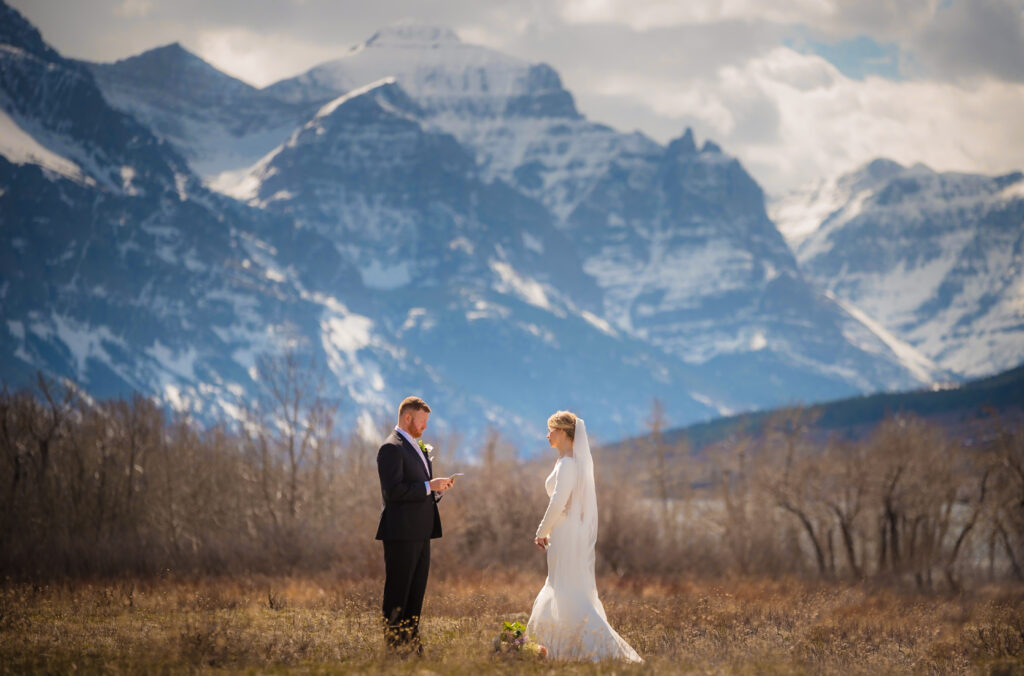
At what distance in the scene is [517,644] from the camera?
1451 cm

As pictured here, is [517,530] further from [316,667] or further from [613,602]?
[316,667]

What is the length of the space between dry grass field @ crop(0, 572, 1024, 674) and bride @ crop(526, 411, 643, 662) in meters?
0.51

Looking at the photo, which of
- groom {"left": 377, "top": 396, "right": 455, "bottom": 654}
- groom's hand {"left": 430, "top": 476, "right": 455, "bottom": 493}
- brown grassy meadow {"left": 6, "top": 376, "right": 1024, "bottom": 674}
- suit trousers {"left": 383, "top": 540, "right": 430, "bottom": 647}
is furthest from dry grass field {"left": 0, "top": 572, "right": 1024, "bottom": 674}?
groom's hand {"left": 430, "top": 476, "right": 455, "bottom": 493}

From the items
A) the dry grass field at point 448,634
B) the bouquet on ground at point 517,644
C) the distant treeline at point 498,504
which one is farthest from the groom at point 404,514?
the distant treeline at point 498,504

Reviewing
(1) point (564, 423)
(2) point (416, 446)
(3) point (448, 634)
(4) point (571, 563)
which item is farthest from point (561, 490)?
(3) point (448, 634)

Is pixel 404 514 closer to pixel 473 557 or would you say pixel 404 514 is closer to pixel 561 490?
pixel 561 490

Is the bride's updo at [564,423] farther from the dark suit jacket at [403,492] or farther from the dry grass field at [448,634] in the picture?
the dry grass field at [448,634]

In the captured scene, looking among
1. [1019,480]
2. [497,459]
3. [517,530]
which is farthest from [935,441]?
[517,530]

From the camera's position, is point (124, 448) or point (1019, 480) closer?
point (1019, 480)

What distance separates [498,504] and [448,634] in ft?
141

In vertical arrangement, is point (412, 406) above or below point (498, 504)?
above

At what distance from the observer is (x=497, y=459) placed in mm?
75750

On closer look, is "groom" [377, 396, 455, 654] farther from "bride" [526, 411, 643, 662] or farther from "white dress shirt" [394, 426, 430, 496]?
"bride" [526, 411, 643, 662]

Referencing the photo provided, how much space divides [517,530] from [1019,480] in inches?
1157
